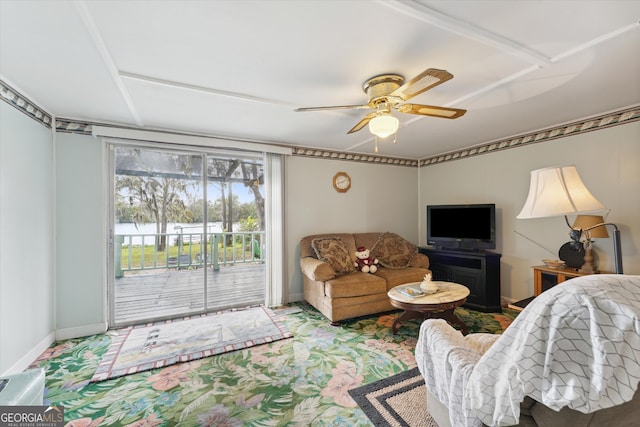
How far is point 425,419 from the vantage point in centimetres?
163

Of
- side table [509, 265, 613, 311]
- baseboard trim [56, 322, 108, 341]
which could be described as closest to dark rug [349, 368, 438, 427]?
side table [509, 265, 613, 311]

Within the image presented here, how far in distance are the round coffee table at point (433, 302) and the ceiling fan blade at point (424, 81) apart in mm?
1805

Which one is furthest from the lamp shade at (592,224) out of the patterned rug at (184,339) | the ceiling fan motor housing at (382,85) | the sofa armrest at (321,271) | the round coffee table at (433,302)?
the patterned rug at (184,339)

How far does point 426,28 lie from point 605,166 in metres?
2.82

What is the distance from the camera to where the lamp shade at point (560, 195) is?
151cm

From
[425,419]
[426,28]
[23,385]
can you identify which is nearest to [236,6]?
[426,28]

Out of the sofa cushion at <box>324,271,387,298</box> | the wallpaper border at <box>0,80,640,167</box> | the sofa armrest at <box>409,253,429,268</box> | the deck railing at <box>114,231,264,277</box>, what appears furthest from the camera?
the sofa armrest at <box>409,253,429,268</box>

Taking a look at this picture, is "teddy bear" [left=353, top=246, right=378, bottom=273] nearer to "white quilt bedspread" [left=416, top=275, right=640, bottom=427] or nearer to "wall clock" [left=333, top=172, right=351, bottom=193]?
"wall clock" [left=333, top=172, right=351, bottom=193]

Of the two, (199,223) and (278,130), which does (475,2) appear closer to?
(278,130)

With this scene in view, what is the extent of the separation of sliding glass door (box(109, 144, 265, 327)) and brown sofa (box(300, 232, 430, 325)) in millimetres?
Result: 1080

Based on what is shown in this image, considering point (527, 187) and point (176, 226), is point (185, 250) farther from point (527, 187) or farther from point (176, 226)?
point (527, 187)

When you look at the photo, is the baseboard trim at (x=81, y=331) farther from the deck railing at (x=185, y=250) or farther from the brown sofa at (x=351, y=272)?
the brown sofa at (x=351, y=272)

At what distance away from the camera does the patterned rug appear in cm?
230

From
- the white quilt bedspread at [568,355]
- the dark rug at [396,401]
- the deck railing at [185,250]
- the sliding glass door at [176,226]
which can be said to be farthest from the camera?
the deck railing at [185,250]
